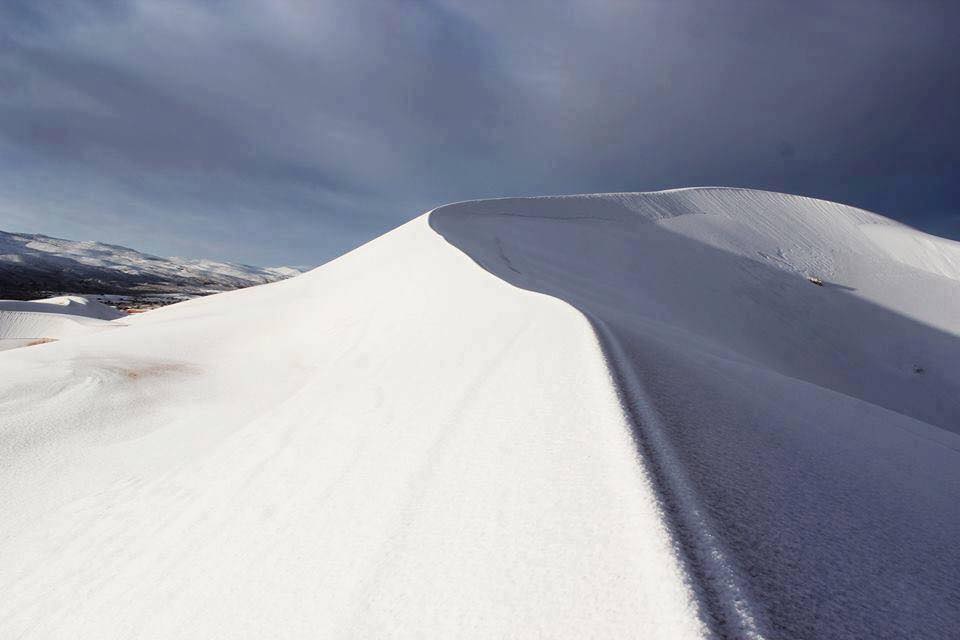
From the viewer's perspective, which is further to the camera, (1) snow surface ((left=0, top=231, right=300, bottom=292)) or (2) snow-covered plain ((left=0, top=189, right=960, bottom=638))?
(1) snow surface ((left=0, top=231, right=300, bottom=292))

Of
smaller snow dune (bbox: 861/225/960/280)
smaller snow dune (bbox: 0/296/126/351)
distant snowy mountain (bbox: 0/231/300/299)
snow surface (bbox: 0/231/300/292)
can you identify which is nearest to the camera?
smaller snow dune (bbox: 861/225/960/280)

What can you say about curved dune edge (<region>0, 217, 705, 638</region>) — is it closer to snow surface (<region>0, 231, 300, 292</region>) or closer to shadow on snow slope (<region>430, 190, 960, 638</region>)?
shadow on snow slope (<region>430, 190, 960, 638</region>)

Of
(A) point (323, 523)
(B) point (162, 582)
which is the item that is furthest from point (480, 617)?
(B) point (162, 582)

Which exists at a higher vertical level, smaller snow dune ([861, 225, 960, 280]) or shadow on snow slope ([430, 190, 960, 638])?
smaller snow dune ([861, 225, 960, 280])

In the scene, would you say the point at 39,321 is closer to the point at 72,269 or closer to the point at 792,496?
the point at 792,496

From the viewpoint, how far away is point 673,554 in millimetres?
952

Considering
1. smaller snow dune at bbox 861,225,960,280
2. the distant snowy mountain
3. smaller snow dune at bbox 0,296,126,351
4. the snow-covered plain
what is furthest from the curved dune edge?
the distant snowy mountain

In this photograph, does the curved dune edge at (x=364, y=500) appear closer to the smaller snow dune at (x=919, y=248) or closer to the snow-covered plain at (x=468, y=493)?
the snow-covered plain at (x=468, y=493)

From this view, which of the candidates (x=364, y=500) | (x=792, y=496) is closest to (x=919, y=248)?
(x=792, y=496)

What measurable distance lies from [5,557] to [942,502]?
4.15 m

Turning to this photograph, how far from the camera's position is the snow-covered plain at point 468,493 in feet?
3.31

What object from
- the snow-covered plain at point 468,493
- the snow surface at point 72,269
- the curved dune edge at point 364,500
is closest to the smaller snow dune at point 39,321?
the snow-covered plain at point 468,493

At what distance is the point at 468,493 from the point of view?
142cm

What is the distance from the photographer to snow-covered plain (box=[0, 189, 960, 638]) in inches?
39.7
